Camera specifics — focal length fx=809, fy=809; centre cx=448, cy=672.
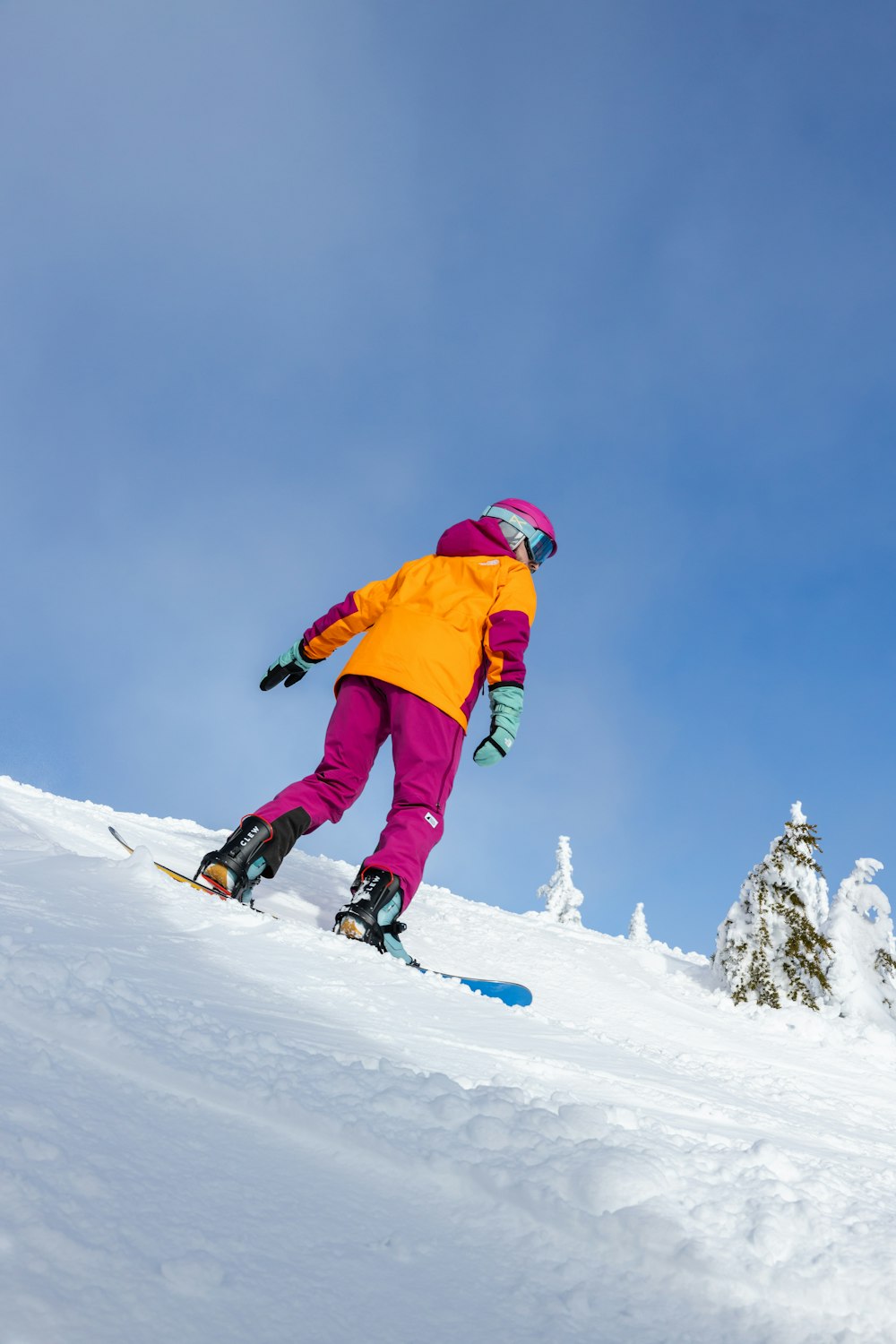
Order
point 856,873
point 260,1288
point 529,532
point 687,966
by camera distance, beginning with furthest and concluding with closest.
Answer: point 856,873 → point 687,966 → point 529,532 → point 260,1288

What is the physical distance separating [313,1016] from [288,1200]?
0.99 metres

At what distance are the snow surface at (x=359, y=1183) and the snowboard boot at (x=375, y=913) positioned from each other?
1226 mm

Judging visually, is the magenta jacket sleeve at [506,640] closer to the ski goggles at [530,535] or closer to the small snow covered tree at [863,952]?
the ski goggles at [530,535]

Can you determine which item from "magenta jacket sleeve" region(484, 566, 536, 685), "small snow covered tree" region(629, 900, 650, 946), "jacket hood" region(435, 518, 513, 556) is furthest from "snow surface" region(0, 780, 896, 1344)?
"small snow covered tree" region(629, 900, 650, 946)

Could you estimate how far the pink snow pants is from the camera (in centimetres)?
400

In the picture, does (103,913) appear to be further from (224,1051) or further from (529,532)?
(529,532)

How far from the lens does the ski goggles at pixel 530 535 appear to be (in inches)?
203

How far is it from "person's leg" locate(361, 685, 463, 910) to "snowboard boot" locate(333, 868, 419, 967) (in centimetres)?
9

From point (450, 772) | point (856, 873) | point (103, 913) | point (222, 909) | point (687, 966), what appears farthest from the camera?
point (856, 873)

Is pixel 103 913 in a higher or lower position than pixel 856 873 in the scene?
lower

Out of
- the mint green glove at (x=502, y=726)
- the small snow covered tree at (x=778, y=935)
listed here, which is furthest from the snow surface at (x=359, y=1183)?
the small snow covered tree at (x=778, y=935)

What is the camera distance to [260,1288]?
2.83ft

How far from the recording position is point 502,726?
452 centimetres

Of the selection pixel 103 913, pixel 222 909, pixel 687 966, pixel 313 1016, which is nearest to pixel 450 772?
pixel 222 909
